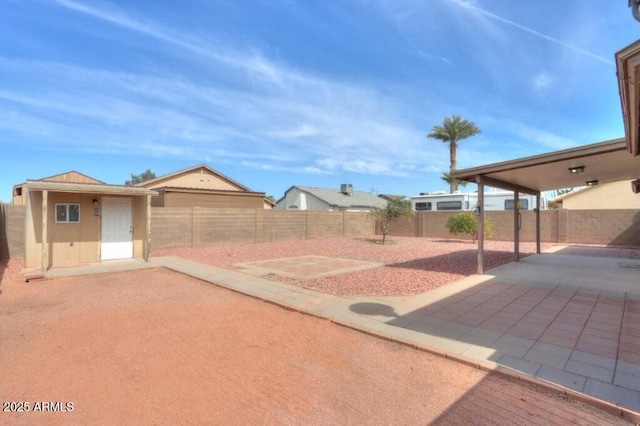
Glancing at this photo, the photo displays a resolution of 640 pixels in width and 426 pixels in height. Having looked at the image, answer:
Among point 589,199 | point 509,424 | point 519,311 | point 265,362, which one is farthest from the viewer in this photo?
point 589,199

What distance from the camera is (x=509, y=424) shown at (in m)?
2.47

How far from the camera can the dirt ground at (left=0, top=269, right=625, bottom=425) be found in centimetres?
261

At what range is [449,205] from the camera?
70.1 ft

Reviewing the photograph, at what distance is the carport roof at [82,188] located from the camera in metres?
8.95

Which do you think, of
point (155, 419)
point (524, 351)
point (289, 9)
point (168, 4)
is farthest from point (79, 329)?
point (289, 9)

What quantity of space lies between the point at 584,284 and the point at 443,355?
535 cm

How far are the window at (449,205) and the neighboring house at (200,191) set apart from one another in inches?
509

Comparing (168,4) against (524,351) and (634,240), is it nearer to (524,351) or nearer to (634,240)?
(524,351)

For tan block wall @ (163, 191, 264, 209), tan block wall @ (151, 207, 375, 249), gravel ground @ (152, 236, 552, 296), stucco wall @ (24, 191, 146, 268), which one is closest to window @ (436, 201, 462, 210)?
tan block wall @ (151, 207, 375, 249)

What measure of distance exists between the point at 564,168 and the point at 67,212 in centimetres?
1408

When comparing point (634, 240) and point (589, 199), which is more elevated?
point (589, 199)

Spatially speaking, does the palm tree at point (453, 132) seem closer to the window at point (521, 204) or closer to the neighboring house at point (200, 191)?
the window at point (521, 204)

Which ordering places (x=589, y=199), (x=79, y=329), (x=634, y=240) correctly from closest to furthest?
(x=79, y=329) → (x=634, y=240) → (x=589, y=199)

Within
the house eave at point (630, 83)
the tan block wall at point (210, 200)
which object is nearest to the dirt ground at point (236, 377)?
the house eave at point (630, 83)
